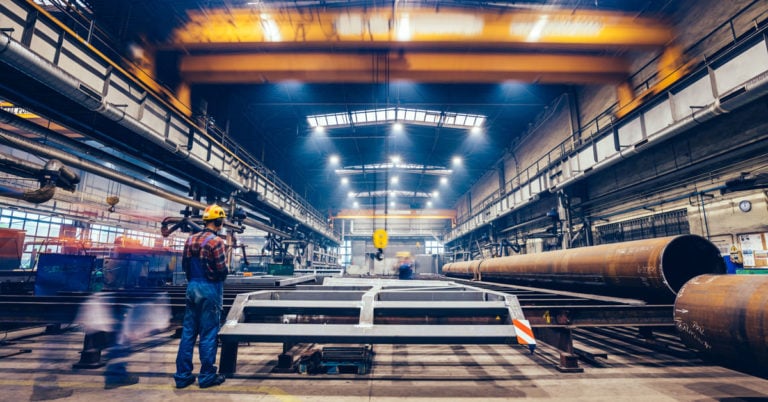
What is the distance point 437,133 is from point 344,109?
17.1ft

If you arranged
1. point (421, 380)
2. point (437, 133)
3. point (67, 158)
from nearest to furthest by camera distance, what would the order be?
1. point (421, 380)
2. point (67, 158)
3. point (437, 133)

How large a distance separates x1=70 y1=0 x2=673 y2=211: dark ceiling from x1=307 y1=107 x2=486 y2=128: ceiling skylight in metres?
0.46

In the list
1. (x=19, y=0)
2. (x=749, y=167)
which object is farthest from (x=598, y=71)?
(x=19, y=0)

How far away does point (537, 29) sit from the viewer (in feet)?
24.5

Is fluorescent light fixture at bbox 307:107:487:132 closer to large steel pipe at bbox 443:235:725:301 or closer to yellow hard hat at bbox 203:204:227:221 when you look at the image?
large steel pipe at bbox 443:235:725:301

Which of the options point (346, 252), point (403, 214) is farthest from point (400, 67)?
point (346, 252)

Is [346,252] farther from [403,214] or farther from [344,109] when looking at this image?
[344,109]

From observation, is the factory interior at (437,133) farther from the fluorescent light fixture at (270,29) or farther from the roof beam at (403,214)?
the roof beam at (403,214)

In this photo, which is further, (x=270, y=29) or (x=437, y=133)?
(x=437, y=133)

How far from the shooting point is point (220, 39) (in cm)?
757

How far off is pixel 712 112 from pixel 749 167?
138 cm

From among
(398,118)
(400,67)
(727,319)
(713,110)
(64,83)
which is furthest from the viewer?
(398,118)

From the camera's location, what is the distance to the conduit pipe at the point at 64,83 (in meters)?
3.62

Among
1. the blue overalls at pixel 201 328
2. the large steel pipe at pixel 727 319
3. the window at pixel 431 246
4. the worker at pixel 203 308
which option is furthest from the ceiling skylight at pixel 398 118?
the window at pixel 431 246
